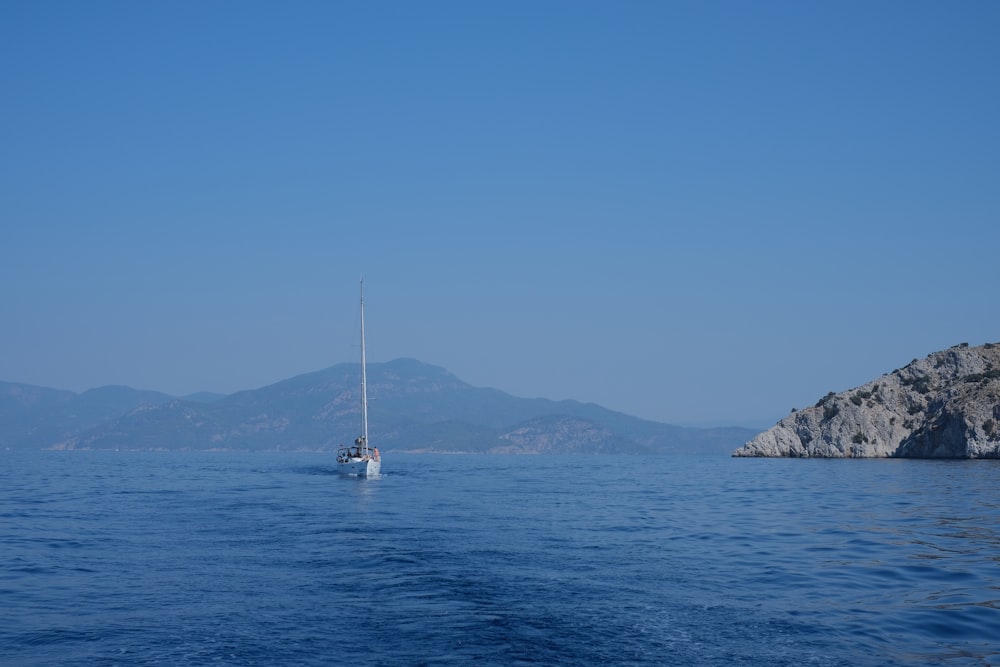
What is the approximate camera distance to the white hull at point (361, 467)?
264ft

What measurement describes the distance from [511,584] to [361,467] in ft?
192

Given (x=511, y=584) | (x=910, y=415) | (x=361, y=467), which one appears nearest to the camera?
(x=511, y=584)

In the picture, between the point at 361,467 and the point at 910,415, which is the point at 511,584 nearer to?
the point at 361,467

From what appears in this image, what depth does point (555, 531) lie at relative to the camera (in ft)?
122

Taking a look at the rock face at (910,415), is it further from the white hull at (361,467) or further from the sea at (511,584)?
the white hull at (361,467)

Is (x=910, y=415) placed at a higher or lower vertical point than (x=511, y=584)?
higher

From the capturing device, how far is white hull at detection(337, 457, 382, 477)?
264 feet

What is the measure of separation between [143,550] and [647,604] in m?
20.9

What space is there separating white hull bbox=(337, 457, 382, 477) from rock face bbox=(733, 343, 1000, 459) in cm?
6863

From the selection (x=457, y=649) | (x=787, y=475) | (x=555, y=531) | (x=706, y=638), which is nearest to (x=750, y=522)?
(x=555, y=531)

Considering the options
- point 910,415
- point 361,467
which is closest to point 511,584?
point 361,467

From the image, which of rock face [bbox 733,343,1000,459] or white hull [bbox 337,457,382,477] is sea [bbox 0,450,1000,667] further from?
rock face [bbox 733,343,1000,459]

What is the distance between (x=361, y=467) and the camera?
267ft

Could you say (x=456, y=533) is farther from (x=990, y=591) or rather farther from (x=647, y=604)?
(x=990, y=591)
